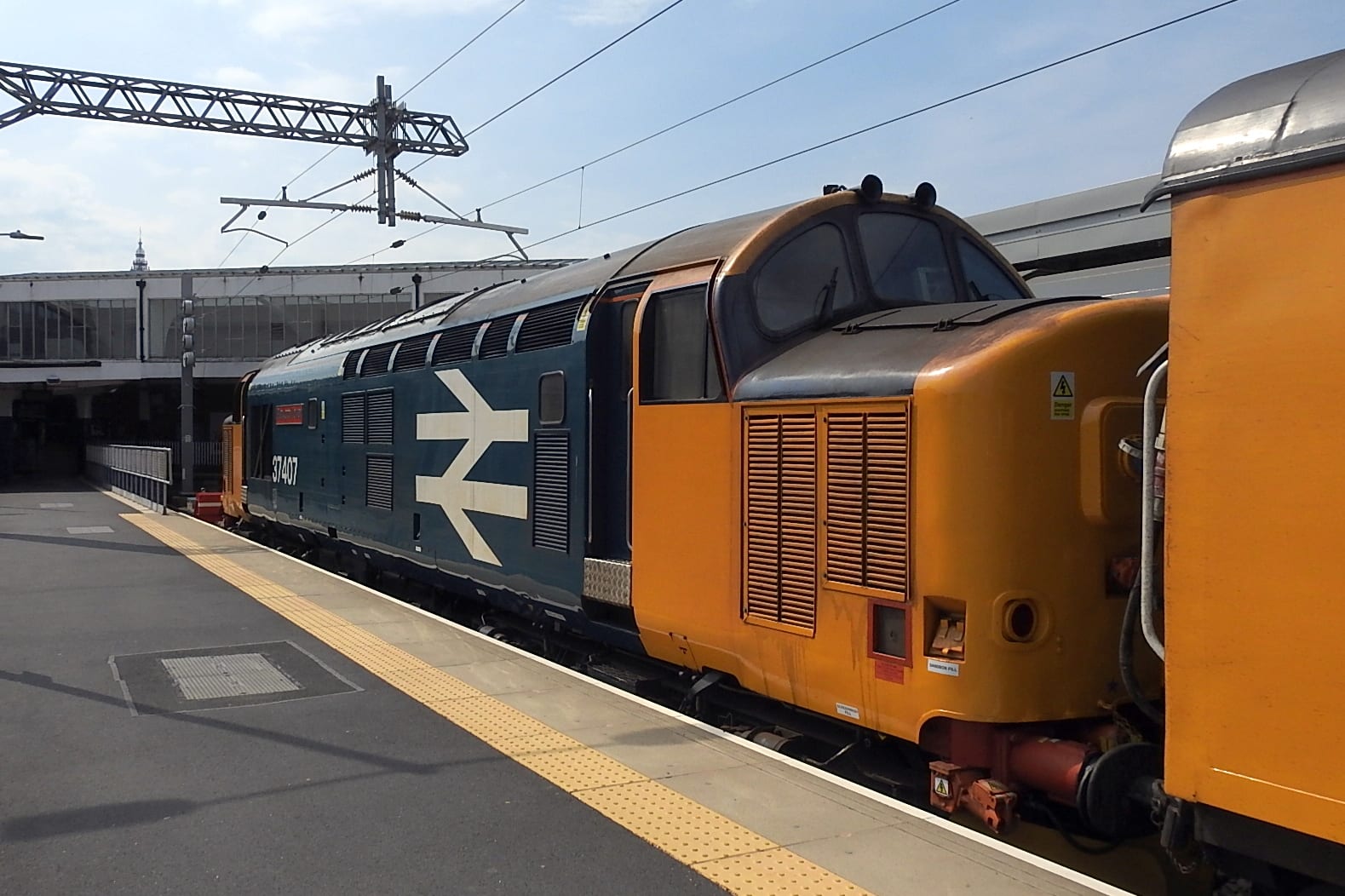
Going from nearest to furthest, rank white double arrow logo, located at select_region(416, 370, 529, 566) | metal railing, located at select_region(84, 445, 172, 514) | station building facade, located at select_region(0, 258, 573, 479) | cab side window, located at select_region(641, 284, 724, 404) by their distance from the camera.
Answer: cab side window, located at select_region(641, 284, 724, 404) → white double arrow logo, located at select_region(416, 370, 529, 566) → metal railing, located at select_region(84, 445, 172, 514) → station building facade, located at select_region(0, 258, 573, 479)

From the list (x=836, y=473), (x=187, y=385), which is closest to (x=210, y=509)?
(x=187, y=385)

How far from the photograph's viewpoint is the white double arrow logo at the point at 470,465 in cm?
806

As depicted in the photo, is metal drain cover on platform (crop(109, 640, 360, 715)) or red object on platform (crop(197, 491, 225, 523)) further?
red object on platform (crop(197, 491, 225, 523))

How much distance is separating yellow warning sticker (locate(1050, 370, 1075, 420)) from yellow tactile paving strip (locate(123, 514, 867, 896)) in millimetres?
2046

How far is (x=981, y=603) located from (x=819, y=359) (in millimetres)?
1467

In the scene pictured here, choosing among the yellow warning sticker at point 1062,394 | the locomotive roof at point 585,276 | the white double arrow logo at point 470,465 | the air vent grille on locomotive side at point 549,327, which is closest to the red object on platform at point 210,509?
the locomotive roof at point 585,276

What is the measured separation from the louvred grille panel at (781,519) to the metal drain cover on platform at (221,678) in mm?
3055

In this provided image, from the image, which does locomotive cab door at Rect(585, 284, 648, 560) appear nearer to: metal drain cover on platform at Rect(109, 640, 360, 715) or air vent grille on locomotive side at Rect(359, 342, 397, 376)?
metal drain cover on platform at Rect(109, 640, 360, 715)

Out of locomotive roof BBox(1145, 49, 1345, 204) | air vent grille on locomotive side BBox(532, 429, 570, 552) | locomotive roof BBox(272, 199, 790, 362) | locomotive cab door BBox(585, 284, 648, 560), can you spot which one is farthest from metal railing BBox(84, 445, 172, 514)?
locomotive roof BBox(1145, 49, 1345, 204)

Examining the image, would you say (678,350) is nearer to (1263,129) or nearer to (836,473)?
(836,473)

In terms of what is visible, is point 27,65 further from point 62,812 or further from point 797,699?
point 797,699

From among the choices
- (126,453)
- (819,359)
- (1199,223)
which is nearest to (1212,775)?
(1199,223)

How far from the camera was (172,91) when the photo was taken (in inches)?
784

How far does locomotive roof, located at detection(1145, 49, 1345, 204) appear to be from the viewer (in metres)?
3.19
